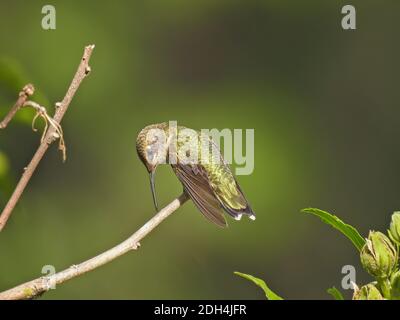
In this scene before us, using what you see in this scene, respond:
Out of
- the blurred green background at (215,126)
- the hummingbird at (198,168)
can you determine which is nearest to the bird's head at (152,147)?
the hummingbird at (198,168)

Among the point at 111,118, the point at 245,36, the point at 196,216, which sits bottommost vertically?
the point at 196,216

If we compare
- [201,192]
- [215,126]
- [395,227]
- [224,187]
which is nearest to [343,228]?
[395,227]

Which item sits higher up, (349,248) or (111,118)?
(111,118)

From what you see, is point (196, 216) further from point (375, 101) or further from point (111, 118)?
point (375, 101)

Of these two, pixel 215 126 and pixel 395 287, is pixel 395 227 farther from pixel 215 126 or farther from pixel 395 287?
pixel 215 126

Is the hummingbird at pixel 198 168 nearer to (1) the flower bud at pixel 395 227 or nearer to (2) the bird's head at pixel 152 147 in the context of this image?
(2) the bird's head at pixel 152 147

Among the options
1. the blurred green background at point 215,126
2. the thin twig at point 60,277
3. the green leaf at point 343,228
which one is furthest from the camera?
the blurred green background at point 215,126
